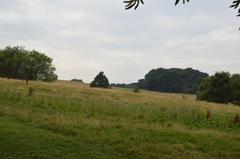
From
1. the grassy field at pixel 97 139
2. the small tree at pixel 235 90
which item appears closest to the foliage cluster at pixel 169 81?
the small tree at pixel 235 90

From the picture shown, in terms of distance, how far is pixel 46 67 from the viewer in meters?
90.6

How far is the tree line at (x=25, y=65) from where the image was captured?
3467 inches

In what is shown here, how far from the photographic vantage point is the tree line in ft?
289

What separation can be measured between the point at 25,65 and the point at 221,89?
3206 centimetres

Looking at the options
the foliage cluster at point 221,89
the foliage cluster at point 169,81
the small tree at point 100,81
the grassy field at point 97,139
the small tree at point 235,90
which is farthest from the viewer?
the foliage cluster at point 169,81

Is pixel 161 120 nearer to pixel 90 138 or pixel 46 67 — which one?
pixel 90 138

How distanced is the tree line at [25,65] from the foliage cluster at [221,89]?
2599cm

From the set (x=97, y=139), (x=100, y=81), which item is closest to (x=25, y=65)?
(x=100, y=81)

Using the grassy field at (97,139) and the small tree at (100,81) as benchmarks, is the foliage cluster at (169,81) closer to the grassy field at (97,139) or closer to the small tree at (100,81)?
the small tree at (100,81)

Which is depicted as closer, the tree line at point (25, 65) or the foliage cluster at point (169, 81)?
the tree line at point (25, 65)

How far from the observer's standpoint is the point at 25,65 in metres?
89.1

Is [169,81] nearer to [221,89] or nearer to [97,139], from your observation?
[221,89]

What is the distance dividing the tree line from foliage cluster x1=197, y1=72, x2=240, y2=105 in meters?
26.0

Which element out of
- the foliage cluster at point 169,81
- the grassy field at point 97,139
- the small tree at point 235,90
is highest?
the foliage cluster at point 169,81
